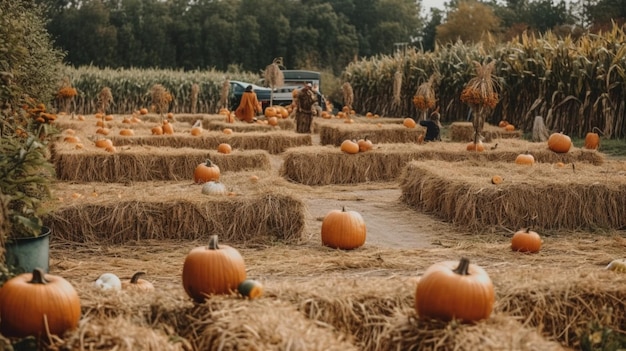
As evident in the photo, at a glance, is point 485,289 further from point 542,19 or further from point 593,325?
point 542,19

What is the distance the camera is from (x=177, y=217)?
7852 mm

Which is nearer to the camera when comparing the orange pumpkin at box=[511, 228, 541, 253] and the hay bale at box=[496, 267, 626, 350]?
the hay bale at box=[496, 267, 626, 350]

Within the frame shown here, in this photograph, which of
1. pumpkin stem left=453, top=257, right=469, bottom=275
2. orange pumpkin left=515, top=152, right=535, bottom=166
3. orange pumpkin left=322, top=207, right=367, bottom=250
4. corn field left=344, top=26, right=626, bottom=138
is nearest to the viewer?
pumpkin stem left=453, top=257, right=469, bottom=275

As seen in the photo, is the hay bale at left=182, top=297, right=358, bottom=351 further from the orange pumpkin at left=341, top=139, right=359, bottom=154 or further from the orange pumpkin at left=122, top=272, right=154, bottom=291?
the orange pumpkin at left=341, top=139, right=359, bottom=154

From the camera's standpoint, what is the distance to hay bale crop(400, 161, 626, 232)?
28.7 ft

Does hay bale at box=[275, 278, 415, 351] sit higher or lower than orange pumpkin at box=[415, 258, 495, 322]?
lower

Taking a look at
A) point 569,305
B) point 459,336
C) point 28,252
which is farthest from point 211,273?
point 569,305

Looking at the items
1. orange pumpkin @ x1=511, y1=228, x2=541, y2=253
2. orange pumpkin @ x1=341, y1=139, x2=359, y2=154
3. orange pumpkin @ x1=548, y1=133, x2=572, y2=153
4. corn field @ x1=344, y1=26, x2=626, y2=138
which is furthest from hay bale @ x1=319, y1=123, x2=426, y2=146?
orange pumpkin @ x1=511, y1=228, x2=541, y2=253

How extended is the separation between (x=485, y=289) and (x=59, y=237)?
5.11m

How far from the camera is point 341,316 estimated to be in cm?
429

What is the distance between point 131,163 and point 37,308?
7798mm

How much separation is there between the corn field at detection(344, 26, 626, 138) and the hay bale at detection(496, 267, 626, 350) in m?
13.7

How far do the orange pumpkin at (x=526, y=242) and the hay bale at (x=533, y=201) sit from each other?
5.07ft

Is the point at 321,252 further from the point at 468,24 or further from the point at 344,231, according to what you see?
the point at 468,24
